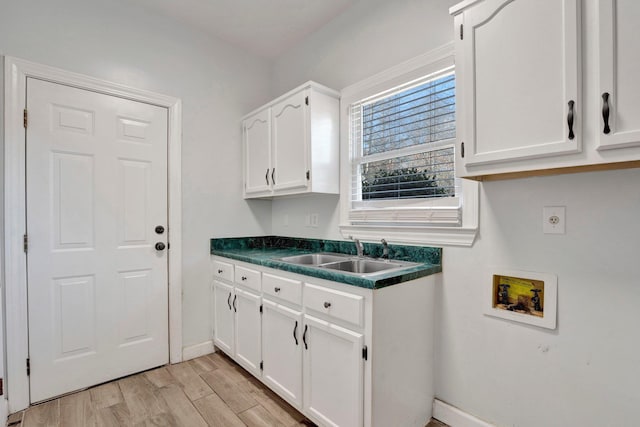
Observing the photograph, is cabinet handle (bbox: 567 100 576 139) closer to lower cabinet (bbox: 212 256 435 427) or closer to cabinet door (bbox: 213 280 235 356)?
lower cabinet (bbox: 212 256 435 427)

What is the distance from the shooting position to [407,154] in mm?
1973

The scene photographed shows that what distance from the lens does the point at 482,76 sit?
1315mm

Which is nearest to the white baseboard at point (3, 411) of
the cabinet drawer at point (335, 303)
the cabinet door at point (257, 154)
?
the cabinet drawer at point (335, 303)

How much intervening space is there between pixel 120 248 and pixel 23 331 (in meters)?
0.71

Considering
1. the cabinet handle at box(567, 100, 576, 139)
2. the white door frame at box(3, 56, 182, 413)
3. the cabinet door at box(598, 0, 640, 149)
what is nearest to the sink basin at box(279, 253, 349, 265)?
the cabinet handle at box(567, 100, 576, 139)

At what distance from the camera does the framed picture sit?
54.6 inches

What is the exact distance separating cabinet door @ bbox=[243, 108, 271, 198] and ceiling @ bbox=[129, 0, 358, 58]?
71cm

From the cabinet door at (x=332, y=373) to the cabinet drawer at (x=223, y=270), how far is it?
0.96m

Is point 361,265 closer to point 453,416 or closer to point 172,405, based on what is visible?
point 453,416

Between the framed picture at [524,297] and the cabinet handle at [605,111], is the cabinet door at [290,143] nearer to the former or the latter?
the framed picture at [524,297]

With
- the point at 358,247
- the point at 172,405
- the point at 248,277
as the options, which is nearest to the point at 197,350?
the point at 172,405

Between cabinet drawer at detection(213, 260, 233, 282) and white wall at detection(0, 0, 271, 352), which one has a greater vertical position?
white wall at detection(0, 0, 271, 352)

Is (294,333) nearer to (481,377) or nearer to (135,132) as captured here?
(481,377)

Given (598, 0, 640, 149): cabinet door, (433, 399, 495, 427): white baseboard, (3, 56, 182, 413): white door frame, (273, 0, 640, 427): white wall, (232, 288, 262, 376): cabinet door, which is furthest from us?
(232, 288, 262, 376): cabinet door
